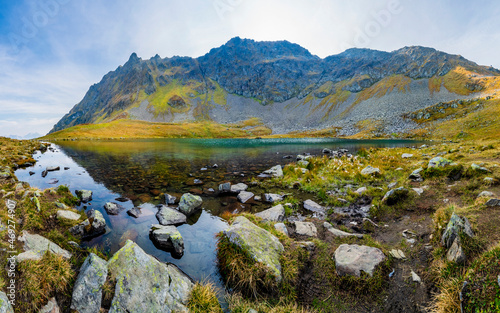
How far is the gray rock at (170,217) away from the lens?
11.3 meters

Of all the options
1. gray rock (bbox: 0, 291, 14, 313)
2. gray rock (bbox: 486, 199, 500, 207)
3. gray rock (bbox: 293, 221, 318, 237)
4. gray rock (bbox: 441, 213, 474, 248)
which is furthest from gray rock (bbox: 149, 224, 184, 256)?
gray rock (bbox: 486, 199, 500, 207)

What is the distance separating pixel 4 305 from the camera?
147 inches

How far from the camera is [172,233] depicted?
30.1 feet

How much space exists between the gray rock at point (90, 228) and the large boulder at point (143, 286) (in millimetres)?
5573

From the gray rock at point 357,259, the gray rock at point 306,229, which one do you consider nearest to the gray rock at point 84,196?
the gray rock at point 306,229

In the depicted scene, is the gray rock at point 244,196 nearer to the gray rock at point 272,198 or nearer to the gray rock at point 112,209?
the gray rock at point 272,198

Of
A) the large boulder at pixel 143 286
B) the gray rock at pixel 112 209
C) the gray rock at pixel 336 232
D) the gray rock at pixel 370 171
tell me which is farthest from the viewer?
the gray rock at pixel 370 171

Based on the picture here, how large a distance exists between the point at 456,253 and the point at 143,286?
8.89 meters

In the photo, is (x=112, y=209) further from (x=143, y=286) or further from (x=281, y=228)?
(x=281, y=228)

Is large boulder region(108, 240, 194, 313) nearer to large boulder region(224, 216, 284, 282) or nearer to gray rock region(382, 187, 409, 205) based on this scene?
large boulder region(224, 216, 284, 282)

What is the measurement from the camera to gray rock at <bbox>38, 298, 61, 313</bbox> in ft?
14.2

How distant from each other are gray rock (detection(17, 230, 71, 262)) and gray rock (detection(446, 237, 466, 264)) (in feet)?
37.5

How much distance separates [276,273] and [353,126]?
196m

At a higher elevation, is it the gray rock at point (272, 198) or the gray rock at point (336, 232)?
the gray rock at point (336, 232)
